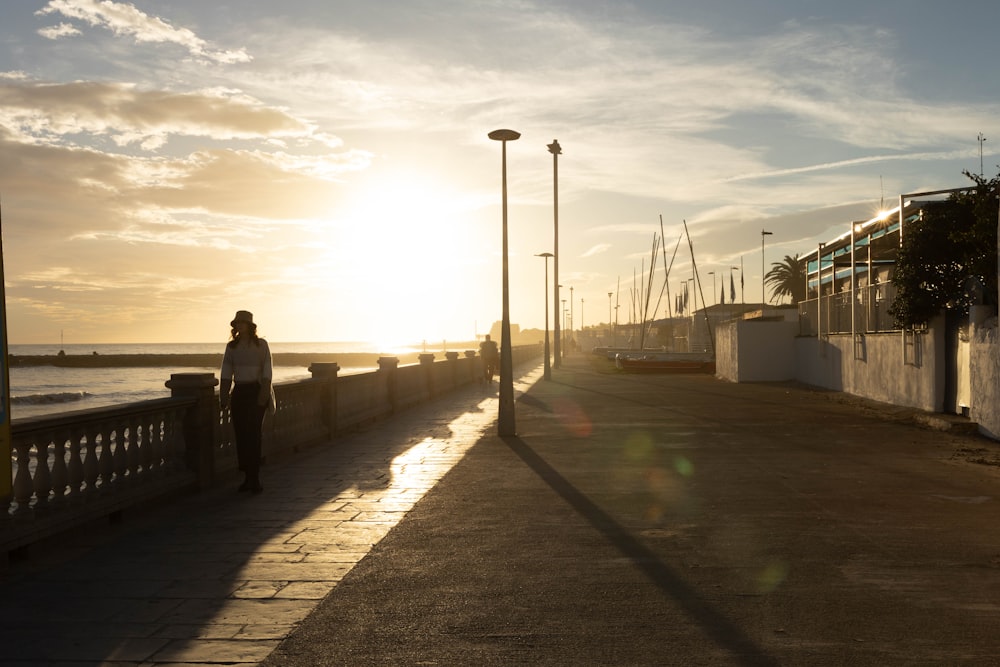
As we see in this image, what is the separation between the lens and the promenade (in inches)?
202

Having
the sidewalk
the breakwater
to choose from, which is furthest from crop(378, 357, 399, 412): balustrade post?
the breakwater

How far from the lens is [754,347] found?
39.3 meters

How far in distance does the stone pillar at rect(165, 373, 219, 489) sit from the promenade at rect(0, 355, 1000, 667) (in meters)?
0.40

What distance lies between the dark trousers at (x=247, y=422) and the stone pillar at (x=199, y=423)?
0.33 meters

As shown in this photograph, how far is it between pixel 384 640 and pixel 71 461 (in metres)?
4.13

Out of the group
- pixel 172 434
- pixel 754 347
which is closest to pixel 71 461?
pixel 172 434

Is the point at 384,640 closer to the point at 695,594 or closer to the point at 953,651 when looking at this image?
the point at 695,594

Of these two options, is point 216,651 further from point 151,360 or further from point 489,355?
point 151,360

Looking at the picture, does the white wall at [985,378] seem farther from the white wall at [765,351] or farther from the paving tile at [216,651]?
the white wall at [765,351]

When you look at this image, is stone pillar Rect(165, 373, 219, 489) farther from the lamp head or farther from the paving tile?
the lamp head

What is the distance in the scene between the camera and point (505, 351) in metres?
18.3

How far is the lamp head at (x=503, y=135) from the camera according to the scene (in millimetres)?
18328

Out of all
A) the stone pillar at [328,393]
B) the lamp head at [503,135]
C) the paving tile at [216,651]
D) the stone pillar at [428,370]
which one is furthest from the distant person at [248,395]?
the stone pillar at [428,370]

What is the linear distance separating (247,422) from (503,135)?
31.9 ft
